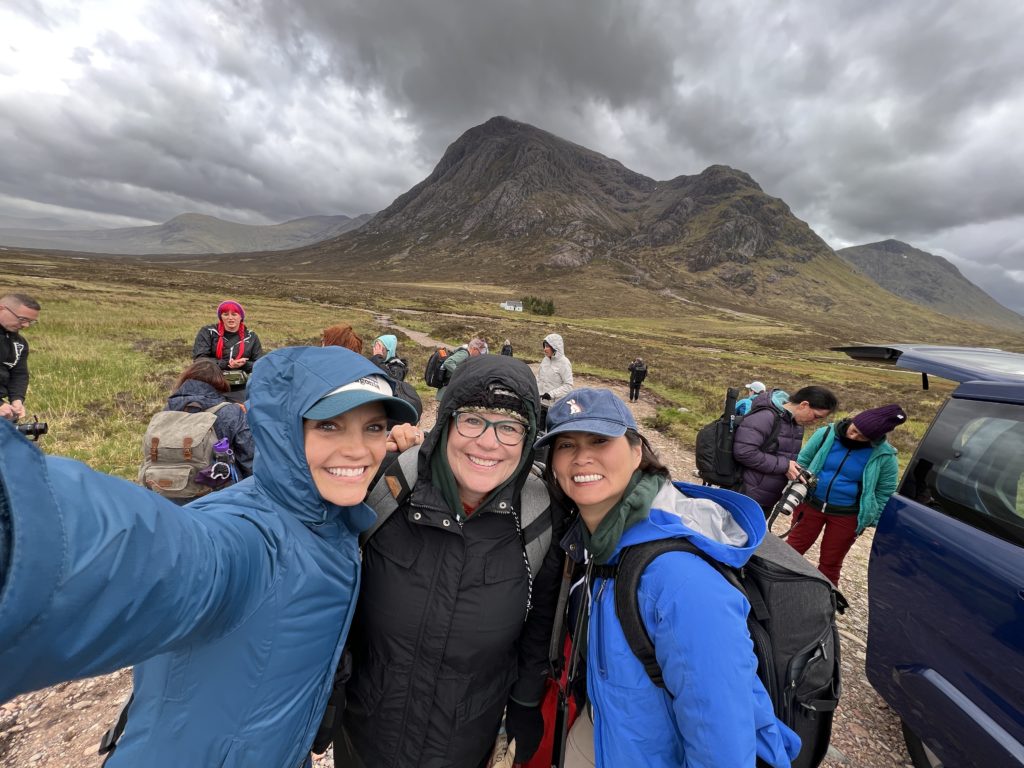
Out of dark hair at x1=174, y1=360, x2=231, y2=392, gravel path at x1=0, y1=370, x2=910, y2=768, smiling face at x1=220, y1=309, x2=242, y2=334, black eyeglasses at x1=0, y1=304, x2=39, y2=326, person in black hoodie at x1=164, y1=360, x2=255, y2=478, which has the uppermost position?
smiling face at x1=220, y1=309, x2=242, y2=334

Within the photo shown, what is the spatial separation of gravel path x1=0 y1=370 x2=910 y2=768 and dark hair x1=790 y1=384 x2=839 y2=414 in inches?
109

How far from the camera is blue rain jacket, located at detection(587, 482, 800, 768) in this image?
1.53 m

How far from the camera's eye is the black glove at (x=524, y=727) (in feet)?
8.20

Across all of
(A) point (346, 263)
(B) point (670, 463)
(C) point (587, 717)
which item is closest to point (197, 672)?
(C) point (587, 717)

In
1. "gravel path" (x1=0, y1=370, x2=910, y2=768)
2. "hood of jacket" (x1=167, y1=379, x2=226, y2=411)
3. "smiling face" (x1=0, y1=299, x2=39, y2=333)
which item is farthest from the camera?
"smiling face" (x1=0, y1=299, x2=39, y2=333)

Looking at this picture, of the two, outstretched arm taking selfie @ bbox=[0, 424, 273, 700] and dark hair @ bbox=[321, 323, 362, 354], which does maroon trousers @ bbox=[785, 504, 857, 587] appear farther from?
dark hair @ bbox=[321, 323, 362, 354]

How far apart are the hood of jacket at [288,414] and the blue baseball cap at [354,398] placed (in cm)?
4

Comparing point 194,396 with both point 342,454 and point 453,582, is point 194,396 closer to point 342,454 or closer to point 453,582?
point 342,454

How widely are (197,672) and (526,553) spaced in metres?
1.39

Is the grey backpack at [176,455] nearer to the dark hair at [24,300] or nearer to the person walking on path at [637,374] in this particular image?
the dark hair at [24,300]

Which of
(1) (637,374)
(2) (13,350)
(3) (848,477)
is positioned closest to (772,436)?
(3) (848,477)

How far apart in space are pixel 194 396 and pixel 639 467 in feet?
15.2

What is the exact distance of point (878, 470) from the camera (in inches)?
182

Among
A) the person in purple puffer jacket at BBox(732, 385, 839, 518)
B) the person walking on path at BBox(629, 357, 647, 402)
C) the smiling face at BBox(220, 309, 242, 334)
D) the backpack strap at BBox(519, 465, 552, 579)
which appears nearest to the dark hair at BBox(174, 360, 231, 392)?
the smiling face at BBox(220, 309, 242, 334)
